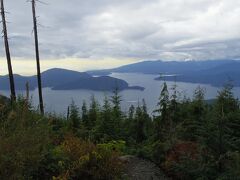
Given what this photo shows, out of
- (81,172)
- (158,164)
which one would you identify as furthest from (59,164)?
(158,164)

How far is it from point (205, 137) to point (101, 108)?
10.7 meters

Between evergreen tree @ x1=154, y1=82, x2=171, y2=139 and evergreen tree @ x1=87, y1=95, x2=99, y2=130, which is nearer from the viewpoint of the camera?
evergreen tree @ x1=154, y1=82, x2=171, y2=139

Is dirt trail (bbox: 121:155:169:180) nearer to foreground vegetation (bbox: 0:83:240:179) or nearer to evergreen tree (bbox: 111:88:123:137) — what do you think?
foreground vegetation (bbox: 0:83:240:179)

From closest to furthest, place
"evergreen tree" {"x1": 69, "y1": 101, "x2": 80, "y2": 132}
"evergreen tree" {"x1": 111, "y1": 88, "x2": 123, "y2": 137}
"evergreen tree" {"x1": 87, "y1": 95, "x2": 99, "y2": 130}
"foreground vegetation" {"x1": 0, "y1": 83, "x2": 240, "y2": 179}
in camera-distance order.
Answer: "foreground vegetation" {"x1": 0, "y1": 83, "x2": 240, "y2": 179}
"evergreen tree" {"x1": 111, "y1": 88, "x2": 123, "y2": 137}
"evergreen tree" {"x1": 69, "y1": 101, "x2": 80, "y2": 132}
"evergreen tree" {"x1": 87, "y1": 95, "x2": 99, "y2": 130}

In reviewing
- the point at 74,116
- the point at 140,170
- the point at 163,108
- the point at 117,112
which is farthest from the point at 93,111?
the point at 140,170

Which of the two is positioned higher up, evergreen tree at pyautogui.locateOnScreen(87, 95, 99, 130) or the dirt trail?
evergreen tree at pyautogui.locateOnScreen(87, 95, 99, 130)

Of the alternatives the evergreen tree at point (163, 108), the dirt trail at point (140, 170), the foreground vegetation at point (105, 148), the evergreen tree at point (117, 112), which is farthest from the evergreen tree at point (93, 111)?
the dirt trail at point (140, 170)

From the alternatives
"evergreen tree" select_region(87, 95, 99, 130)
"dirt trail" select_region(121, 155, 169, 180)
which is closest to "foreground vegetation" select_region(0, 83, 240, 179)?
"dirt trail" select_region(121, 155, 169, 180)

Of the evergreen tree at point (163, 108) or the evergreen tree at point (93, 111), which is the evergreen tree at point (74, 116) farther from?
the evergreen tree at point (163, 108)

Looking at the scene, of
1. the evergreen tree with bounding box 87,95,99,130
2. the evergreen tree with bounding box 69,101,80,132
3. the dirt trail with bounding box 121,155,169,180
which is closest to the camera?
the dirt trail with bounding box 121,155,169,180

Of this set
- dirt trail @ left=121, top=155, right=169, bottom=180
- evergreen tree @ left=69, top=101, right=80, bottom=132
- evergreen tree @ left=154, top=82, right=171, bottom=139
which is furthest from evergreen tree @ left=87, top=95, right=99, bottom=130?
dirt trail @ left=121, top=155, right=169, bottom=180

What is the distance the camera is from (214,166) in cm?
865

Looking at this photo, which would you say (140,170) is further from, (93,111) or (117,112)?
(93,111)

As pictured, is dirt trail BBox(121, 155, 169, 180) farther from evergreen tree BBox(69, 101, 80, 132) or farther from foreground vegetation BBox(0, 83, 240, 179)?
evergreen tree BBox(69, 101, 80, 132)
